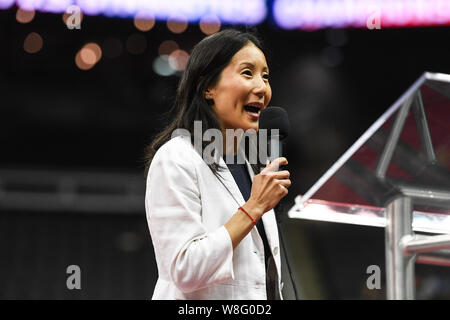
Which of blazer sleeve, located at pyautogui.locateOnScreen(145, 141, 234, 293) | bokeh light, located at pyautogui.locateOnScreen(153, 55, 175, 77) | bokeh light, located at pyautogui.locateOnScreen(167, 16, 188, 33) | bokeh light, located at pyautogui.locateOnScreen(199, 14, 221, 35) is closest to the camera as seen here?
blazer sleeve, located at pyautogui.locateOnScreen(145, 141, 234, 293)

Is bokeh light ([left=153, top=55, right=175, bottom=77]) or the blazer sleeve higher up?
bokeh light ([left=153, top=55, right=175, bottom=77])

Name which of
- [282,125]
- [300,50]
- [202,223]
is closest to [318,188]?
[282,125]

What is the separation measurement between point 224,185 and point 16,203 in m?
5.14

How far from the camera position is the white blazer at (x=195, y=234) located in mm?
1207

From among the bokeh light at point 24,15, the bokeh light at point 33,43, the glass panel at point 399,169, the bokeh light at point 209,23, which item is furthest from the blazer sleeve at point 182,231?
the bokeh light at point 33,43

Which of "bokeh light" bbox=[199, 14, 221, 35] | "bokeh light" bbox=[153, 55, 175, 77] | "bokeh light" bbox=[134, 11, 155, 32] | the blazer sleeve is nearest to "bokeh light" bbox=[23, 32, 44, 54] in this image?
"bokeh light" bbox=[134, 11, 155, 32]

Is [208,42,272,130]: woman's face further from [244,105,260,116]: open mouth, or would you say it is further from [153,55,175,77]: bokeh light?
[153,55,175,77]: bokeh light

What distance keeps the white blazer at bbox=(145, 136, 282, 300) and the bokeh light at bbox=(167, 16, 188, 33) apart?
12.9ft

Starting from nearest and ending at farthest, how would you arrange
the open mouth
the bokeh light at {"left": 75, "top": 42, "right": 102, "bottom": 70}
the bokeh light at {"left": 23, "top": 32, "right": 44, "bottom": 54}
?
the open mouth → the bokeh light at {"left": 23, "top": 32, "right": 44, "bottom": 54} → the bokeh light at {"left": 75, "top": 42, "right": 102, "bottom": 70}

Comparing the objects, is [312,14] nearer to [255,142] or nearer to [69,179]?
[69,179]

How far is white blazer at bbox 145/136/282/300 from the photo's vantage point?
121 centimetres

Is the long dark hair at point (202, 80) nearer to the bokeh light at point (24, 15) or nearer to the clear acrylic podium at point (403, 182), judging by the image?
the clear acrylic podium at point (403, 182)

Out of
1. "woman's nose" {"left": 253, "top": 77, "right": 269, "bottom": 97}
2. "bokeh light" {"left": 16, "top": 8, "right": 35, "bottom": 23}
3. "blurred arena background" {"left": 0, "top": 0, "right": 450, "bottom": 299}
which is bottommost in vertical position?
"woman's nose" {"left": 253, "top": 77, "right": 269, "bottom": 97}

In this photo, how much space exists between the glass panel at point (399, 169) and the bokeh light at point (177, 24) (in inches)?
153
